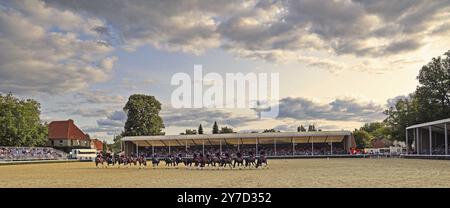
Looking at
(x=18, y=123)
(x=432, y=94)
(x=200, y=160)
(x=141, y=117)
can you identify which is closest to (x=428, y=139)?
(x=432, y=94)

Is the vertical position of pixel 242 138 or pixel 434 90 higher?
pixel 434 90

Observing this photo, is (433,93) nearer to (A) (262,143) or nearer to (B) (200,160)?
(A) (262,143)

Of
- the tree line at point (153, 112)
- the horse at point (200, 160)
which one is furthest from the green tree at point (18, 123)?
the horse at point (200, 160)

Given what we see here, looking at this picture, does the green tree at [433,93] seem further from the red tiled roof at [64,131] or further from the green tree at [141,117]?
the red tiled roof at [64,131]

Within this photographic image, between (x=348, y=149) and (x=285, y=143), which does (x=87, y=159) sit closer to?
(x=285, y=143)

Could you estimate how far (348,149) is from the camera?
223 ft

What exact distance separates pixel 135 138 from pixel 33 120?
48.0ft

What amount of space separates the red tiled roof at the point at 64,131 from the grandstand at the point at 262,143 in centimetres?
2048

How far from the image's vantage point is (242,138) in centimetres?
Answer: 7044

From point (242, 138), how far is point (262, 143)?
10.6 ft
